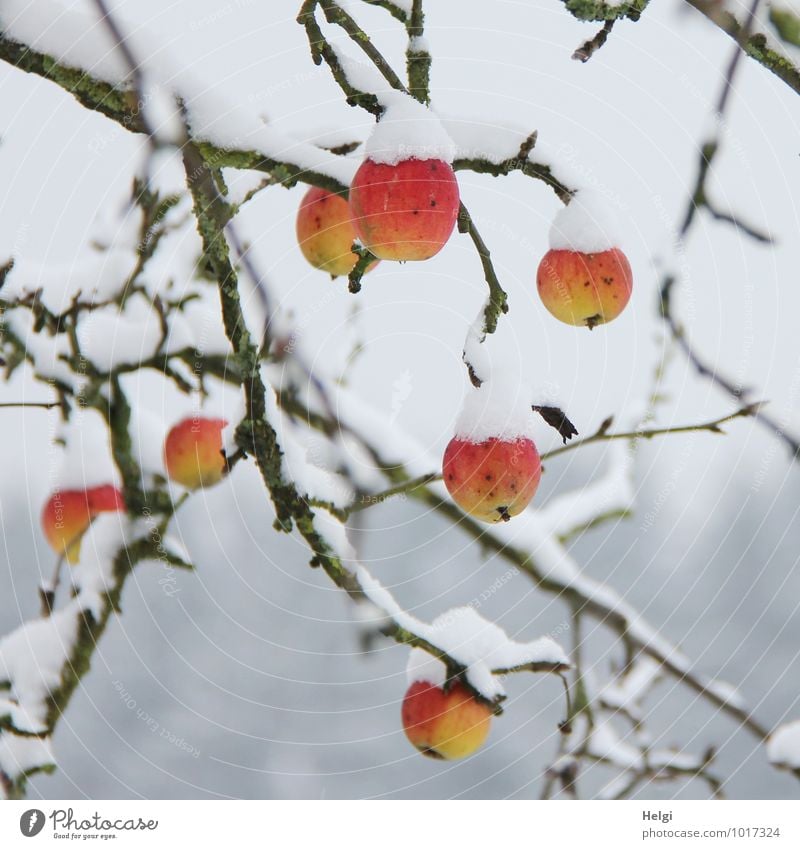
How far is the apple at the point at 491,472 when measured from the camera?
0.51 meters

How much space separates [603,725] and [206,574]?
2.45ft

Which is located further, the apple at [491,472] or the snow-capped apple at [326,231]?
the snow-capped apple at [326,231]

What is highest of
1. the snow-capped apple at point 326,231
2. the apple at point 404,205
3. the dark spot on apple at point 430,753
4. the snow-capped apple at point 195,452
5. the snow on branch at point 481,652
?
the snow-capped apple at point 326,231

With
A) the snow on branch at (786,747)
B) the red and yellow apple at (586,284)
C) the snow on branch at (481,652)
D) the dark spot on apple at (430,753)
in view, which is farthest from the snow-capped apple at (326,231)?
the snow on branch at (786,747)

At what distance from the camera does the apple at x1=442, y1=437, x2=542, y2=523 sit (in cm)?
51

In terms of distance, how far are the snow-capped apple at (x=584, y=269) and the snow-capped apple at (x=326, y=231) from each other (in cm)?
14

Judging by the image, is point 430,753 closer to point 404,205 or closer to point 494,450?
point 494,450

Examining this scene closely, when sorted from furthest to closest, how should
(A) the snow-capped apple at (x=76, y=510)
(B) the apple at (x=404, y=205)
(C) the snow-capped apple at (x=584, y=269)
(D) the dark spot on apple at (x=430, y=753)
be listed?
(A) the snow-capped apple at (x=76, y=510)
(D) the dark spot on apple at (x=430, y=753)
(C) the snow-capped apple at (x=584, y=269)
(B) the apple at (x=404, y=205)

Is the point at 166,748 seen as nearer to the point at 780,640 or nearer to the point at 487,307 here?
the point at 487,307

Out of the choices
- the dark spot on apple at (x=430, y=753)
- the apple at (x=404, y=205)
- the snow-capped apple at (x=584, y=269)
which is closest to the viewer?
the apple at (x=404, y=205)

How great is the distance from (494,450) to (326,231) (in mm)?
238

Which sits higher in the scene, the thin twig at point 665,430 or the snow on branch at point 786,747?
the thin twig at point 665,430

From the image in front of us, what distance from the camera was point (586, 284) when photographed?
0.56 m

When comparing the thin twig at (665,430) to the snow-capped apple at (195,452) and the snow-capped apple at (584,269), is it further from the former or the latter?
the snow-capped apple at (195,452)
